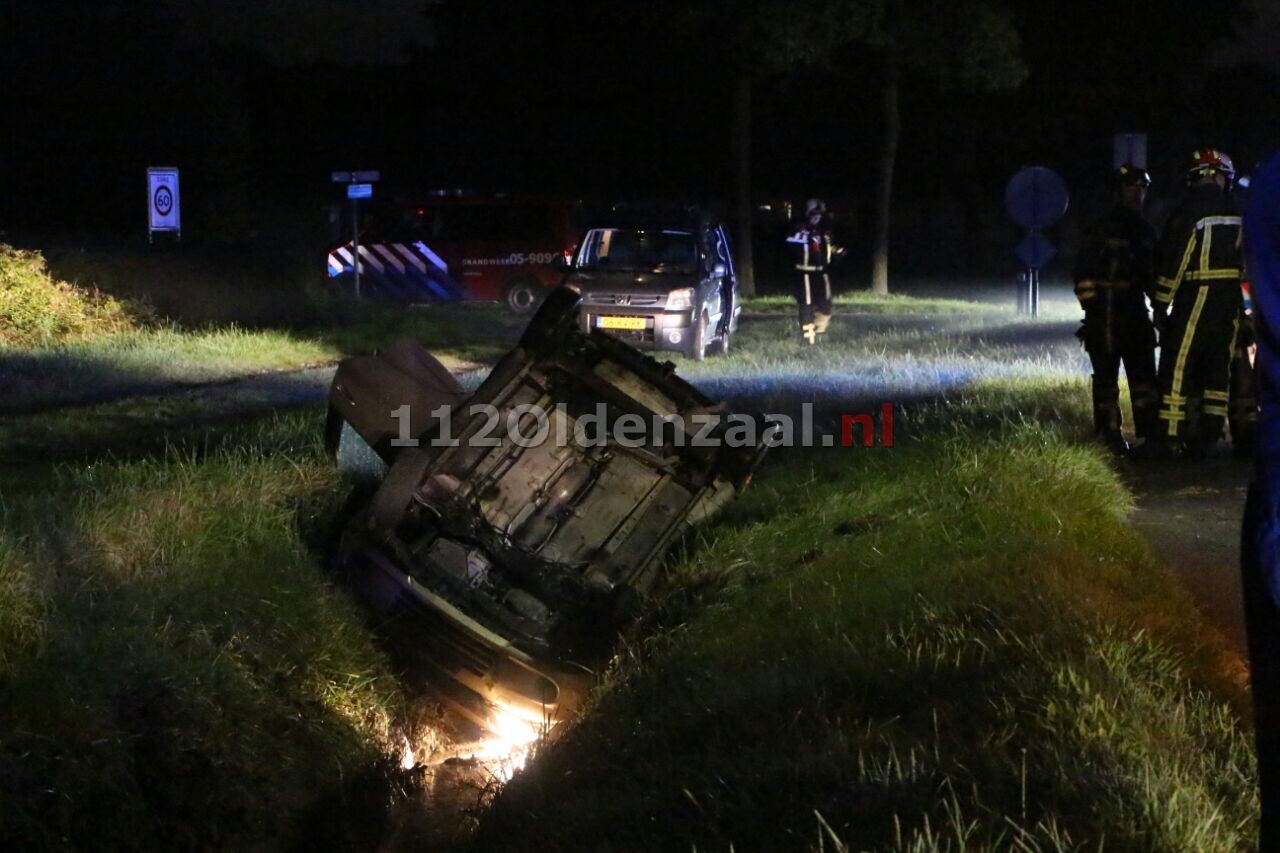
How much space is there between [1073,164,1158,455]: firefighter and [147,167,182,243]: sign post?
1505cm

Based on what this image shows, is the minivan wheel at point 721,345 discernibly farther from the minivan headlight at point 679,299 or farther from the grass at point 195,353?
the grass at point 195,353

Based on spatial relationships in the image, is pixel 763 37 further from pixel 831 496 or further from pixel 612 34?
pixel 831 496

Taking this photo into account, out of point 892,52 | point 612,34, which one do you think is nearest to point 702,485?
point 892,52

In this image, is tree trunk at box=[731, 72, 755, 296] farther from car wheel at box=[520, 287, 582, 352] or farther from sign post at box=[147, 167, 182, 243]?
car wheel at box=[520, 287, 582, 352]

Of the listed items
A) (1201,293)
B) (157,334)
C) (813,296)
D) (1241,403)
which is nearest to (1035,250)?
(813,296)

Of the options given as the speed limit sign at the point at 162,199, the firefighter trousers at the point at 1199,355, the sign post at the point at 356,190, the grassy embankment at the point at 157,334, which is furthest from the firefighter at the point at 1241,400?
the sign post at the point at 356,190

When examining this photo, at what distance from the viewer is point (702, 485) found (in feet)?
27.8

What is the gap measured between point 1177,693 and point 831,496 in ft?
13.5

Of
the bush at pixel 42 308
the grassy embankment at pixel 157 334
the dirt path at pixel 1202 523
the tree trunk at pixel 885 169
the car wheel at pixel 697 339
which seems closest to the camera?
the dirt path at pixel 1202 523

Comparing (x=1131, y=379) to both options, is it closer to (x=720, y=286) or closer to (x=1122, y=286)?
(x=1122, y=286)

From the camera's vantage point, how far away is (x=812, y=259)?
19406 mm

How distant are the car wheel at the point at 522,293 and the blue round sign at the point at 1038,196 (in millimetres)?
9723

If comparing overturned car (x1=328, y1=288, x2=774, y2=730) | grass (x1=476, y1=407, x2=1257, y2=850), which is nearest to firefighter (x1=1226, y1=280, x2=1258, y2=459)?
grass (x1=476, y1=407, x2=1257, y2=850)

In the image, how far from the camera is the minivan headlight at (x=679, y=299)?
18.7 metres
